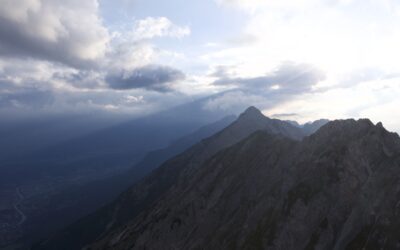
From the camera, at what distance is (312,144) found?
195875 millimetres

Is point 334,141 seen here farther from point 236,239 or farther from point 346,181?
point 236,239

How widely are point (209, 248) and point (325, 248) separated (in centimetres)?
6428

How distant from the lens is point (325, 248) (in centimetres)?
14775

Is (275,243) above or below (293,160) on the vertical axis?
below

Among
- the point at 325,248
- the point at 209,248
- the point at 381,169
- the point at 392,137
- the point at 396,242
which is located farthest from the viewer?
the point at 209,248

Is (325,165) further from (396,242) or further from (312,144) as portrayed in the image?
(396,242)

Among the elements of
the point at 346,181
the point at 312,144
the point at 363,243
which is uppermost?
the point at 312,144

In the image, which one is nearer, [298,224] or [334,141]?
[298,224]

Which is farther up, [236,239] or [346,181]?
[346,181]

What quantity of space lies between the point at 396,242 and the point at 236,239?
2905 inches

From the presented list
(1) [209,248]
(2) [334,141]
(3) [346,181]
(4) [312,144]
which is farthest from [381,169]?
(1) [209,248]

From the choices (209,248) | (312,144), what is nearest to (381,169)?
(312,144)

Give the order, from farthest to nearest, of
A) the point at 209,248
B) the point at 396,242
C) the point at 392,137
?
the point at 209,248 < the point at 392,137 < the point at 396,242

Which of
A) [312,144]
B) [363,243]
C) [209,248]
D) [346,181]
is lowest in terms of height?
[209,248]
